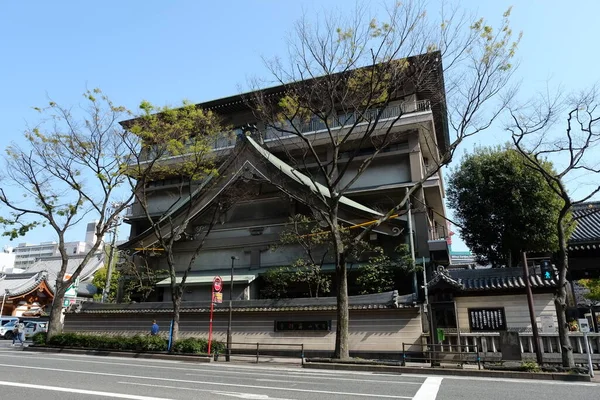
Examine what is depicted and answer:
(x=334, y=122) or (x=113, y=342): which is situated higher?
(x=334, y=122)

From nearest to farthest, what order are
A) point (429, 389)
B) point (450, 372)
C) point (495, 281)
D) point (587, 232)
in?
1. point (429, 389)
2. point (450, 372)
3. point (495, 281)
4. point (587, 232)

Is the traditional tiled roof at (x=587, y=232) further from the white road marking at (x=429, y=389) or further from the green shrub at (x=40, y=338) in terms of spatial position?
the green shrub at (x=40, y=338)

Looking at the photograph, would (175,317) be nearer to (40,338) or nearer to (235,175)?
(235,175)

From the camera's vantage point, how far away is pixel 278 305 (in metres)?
20.8

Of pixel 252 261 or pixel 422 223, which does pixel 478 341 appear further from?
pixel 252 261

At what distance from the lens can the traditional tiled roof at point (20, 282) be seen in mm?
42344

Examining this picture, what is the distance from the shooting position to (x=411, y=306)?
59.6ft

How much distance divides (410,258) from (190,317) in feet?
42.1

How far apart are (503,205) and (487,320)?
886cm

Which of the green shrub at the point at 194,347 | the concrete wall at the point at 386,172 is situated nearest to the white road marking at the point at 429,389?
the green shrub at the point at 194,347

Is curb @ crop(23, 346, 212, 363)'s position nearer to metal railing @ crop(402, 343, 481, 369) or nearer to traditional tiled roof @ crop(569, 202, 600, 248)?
metal railing @ crop(402, 343, 481, 369)

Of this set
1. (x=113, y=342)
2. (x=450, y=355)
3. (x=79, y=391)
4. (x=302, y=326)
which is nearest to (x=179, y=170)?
(x=113, y=342)

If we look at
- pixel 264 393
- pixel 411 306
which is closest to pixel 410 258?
pixel 411 306

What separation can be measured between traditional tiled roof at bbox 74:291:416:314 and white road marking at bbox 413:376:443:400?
6718 millimetres
